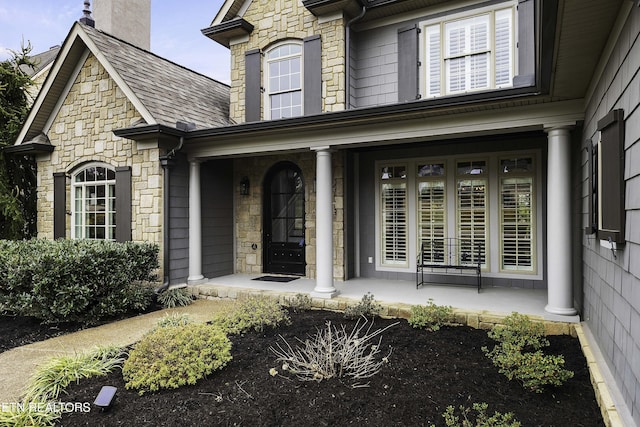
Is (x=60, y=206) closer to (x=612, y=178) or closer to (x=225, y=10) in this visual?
(x=225, y=10)

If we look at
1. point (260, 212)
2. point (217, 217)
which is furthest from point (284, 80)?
point (217, 217)

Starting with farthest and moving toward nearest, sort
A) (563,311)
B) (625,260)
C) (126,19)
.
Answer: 1. (126,19)
2. (563,311)
3. (625,260)

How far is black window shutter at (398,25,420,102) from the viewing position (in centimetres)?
665

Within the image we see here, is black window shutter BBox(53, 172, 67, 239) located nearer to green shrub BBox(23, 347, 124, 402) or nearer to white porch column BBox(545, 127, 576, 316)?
green shrub BBox(23, 347, 124, 402)

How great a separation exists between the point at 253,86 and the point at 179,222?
2905 millimetres

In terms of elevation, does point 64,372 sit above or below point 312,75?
below

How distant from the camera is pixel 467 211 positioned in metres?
6.61

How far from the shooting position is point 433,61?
261 inches

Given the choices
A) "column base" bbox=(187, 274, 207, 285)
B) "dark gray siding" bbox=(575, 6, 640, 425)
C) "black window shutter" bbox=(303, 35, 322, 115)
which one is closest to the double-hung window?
"black window shutter" bbox=(303, 35, 322, 115)

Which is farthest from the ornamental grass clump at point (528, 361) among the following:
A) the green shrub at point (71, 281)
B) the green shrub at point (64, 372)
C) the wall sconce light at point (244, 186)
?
the wall sconce light at point (244, 186)

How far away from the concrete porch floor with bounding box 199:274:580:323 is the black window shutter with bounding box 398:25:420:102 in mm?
3096

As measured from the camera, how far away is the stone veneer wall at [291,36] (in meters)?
6.89

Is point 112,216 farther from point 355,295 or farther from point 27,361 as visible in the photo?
point 355,295

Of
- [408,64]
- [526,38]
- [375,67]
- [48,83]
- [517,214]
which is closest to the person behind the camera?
[526,38]
